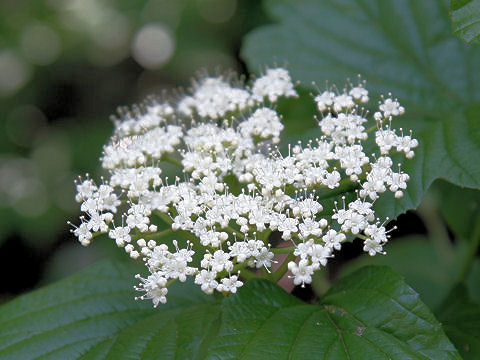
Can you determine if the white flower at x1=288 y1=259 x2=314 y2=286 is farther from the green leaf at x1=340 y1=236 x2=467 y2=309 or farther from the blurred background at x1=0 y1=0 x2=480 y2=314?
the blurred background at x1=0 y1=0 x2=480 y2=314

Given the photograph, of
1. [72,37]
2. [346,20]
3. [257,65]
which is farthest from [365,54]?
[72,37]

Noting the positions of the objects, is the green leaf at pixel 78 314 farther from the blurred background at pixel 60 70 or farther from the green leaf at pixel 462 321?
the blurred background at pixel 60 70

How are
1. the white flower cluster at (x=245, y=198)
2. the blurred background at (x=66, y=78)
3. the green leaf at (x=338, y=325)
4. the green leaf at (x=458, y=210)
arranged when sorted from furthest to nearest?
the blurred background at (x=66, y=78)
the green leaf at (x=458, y=210)
the white flower cluster at (x=245, y=198)
the green leaf at (x=338, y=325)

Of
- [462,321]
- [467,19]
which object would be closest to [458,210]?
[462,321]

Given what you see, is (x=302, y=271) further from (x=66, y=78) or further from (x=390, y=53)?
(x=66, y=78)

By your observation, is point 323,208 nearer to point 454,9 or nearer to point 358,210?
point 358,210


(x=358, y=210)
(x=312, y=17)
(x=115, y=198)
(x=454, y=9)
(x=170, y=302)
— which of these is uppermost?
(x=454, y=9)

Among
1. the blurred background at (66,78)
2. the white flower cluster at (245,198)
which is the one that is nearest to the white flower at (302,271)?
the white flower cluster at (245,198)
